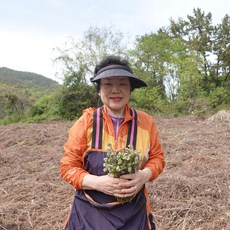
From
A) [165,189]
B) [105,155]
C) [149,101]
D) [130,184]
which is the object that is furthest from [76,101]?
[130,184]

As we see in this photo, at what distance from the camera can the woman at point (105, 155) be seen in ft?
4.84

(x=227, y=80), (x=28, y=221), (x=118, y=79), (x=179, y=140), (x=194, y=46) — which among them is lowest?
(x=28, y=221)

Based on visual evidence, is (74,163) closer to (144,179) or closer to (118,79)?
(144,179)

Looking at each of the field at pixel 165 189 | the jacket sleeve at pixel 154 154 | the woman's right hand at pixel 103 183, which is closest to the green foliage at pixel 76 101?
the field at pixel 165 189

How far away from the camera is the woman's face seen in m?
1.58

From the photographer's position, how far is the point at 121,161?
135cm

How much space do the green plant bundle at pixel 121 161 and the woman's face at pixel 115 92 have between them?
271 mm

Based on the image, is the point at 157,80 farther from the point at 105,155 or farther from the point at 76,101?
the point at 105,155

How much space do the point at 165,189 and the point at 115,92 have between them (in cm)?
242

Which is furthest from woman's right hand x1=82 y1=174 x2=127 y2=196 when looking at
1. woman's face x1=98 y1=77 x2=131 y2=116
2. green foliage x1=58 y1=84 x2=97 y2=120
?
green foliage x1=58 y1=84 x2=97 y2=120

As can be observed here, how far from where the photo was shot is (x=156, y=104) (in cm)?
1738

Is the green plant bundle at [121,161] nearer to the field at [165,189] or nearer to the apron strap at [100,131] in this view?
the apron strap at [100,131]

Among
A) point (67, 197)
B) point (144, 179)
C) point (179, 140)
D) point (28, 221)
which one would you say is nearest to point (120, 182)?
point (144, 179)

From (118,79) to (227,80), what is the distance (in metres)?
22.3
